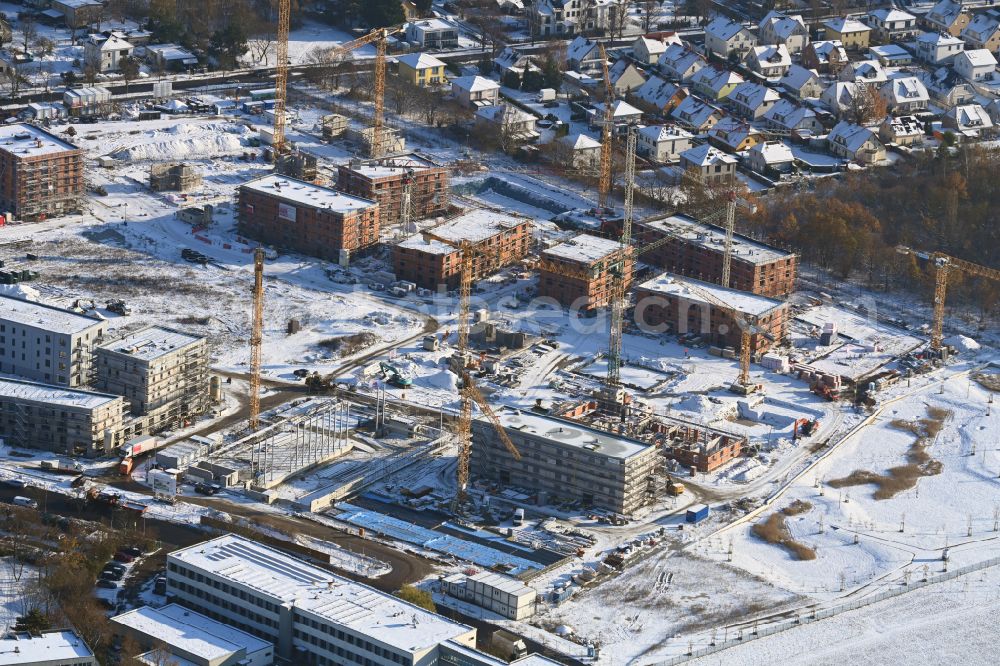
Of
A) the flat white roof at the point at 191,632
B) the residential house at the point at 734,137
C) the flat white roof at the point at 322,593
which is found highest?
the residential house at the point at 734,137

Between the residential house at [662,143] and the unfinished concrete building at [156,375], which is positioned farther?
the residential house at [662,143]

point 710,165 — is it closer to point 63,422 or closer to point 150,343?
point 150,343

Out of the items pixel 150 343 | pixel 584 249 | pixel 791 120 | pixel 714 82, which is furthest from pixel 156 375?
pixel 714 82

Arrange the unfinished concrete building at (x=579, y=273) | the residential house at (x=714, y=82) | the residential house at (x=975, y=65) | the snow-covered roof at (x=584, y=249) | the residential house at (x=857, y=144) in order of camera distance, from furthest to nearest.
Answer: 1. the residential house at (x=975, y=65)
2. the residential house at (x=714, y=82)
3. the residential house at (x=857, y=144)
4. the snow-covered roof at (x=584, y=249)
5. the unfinished concrete building at (x=579, y=273)

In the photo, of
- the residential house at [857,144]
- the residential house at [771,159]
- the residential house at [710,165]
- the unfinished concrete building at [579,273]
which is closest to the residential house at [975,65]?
the residential house at [857,144]

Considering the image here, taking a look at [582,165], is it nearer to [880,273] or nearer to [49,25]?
[880,273]

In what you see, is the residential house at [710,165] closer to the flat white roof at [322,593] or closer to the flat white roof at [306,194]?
the flat white roof at [306,194]
